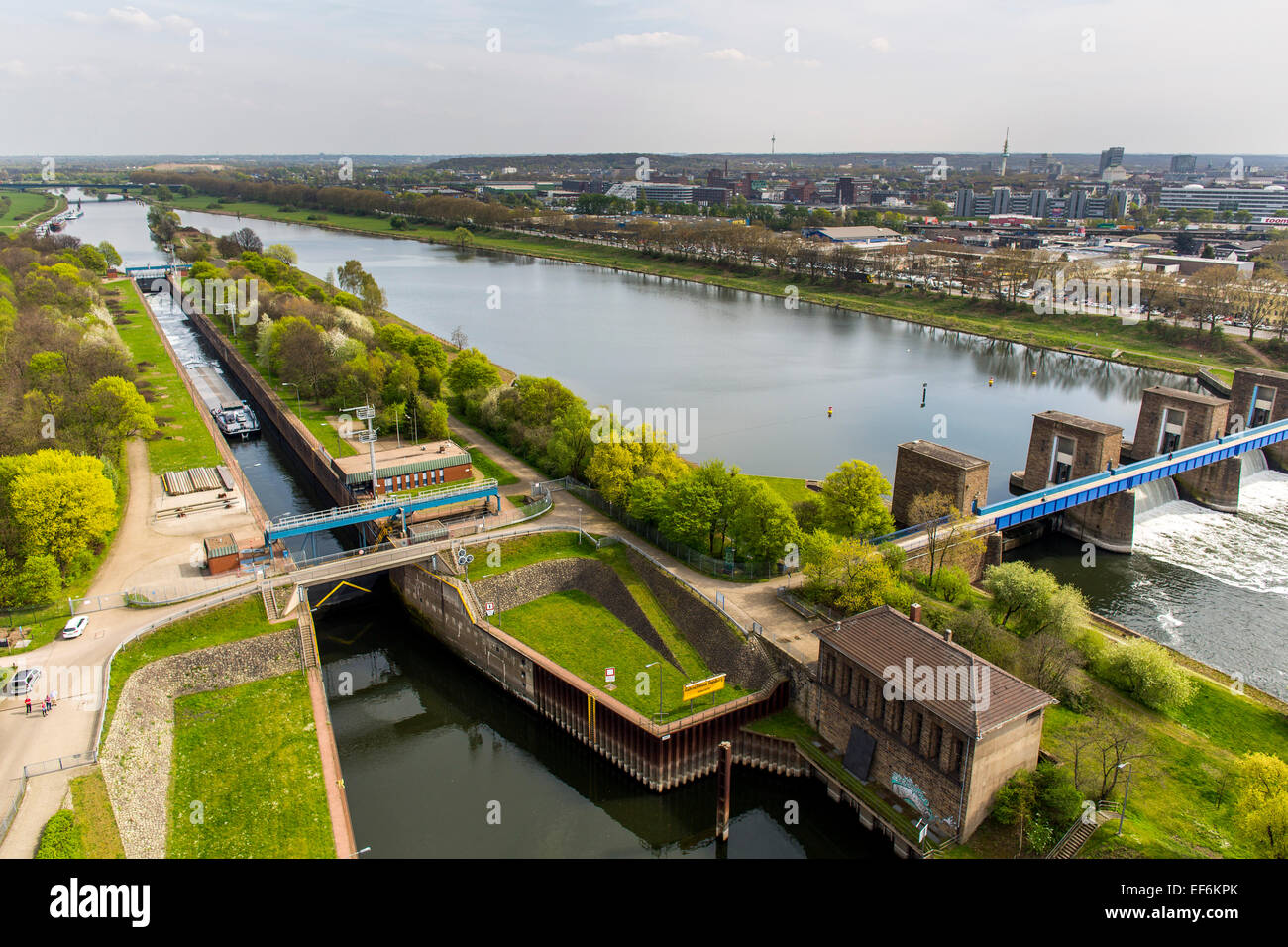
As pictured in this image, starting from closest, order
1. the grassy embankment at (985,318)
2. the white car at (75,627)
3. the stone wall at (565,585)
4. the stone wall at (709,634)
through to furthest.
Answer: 1. the white car at (75,627)
2. the stone wall at (709,634)
3. the stone wall at (565,585)
4. the grassy embankment at (985,318)

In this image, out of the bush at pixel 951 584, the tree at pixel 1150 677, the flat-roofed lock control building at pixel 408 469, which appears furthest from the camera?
the flat-roofed lock control building at pixel 408 469

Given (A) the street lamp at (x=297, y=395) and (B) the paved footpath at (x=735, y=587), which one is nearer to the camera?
(B) the paved footpath at (x=735, y=587)

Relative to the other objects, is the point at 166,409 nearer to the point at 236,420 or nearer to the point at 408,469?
the point at 236,420

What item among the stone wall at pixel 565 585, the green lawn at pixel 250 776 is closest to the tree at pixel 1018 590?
the stone wall at pixel 565 585

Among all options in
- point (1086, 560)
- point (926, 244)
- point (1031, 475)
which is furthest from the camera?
point (926, 244)

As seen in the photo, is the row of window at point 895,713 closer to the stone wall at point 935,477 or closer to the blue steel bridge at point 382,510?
the stone wall at point 935,477

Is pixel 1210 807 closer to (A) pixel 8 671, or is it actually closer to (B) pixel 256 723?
(B) pixel 256 723
